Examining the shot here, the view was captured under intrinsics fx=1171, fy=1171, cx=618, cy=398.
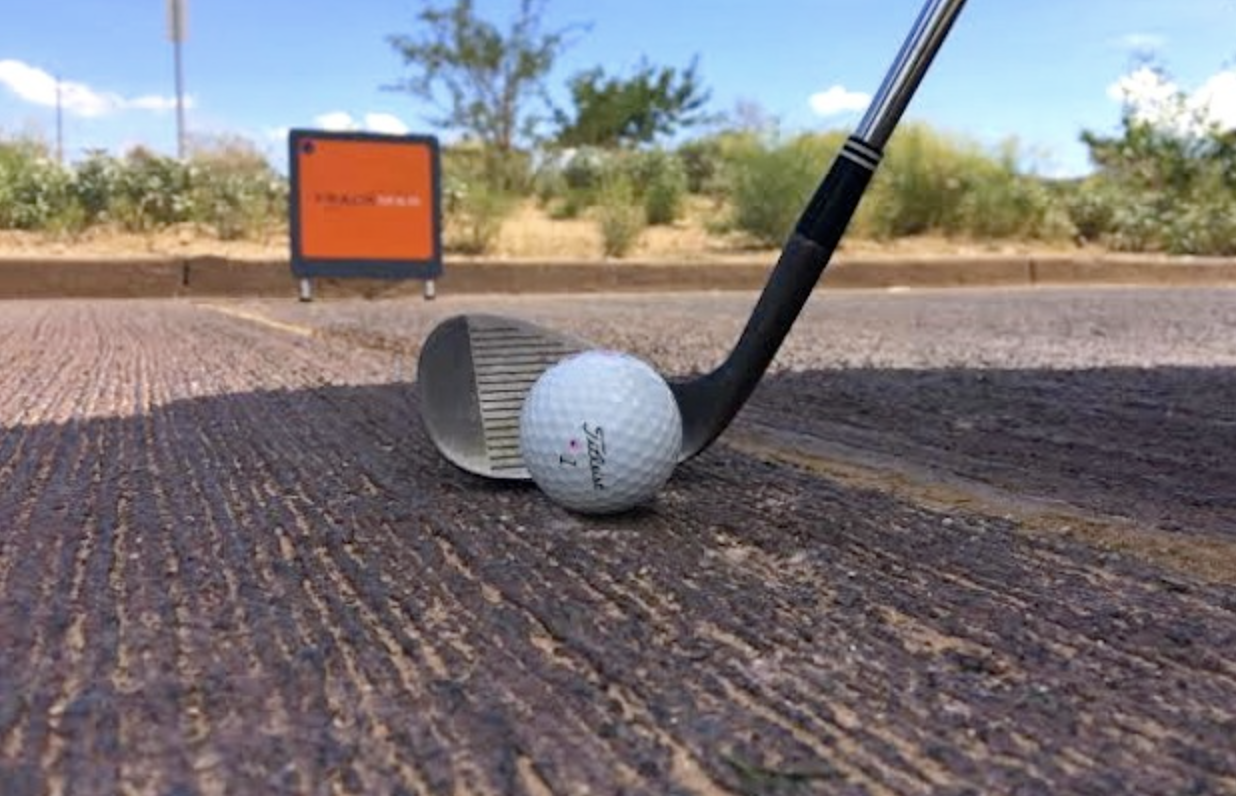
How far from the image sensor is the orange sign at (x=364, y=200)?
27.9 feet

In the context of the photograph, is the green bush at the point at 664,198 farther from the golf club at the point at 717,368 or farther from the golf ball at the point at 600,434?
the golf ball at the point at 600,434

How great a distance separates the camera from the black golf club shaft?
175cm

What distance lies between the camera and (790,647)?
1.26 m

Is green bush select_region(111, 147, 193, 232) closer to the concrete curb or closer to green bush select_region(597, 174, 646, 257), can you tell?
the concrete curb

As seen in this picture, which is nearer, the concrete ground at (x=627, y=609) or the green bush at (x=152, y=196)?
the concrete ground at (x=627, y=609)

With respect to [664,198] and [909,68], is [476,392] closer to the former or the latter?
[909,68]

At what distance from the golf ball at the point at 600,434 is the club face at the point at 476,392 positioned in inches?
7.0

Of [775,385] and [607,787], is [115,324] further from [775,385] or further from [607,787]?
[607,787]

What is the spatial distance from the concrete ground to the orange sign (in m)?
5.79

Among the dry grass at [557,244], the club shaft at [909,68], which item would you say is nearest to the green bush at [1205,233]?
the dry grass at [557,244]

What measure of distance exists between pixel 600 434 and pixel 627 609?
406mm

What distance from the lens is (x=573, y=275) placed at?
9.22 meters

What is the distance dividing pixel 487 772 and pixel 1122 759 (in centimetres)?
54

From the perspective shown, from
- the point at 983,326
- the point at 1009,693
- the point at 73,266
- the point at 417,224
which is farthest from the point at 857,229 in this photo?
the point at 1009,693
